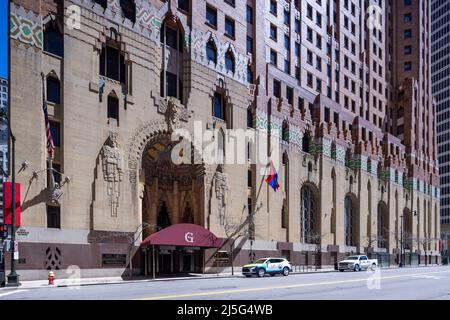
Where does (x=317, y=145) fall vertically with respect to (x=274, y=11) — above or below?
below

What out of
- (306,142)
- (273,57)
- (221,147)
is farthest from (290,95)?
(221,147)

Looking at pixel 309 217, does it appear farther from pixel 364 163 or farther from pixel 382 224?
pixel 382 224

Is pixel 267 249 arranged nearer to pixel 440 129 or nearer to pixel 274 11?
pixel 274 11

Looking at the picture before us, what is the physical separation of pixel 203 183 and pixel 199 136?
4.19m

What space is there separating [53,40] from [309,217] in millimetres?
39003

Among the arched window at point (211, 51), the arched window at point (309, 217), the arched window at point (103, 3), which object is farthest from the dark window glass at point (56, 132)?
the arched window at point (309, 217)

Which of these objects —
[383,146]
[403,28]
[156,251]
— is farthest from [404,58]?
[156,251]

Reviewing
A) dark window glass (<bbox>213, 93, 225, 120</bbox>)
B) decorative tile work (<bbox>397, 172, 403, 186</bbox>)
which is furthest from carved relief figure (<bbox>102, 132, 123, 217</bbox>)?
decorative tile work (<bbox>397, 172, 403, 186</bbox>)

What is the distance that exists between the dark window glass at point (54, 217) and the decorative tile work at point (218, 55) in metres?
19.1

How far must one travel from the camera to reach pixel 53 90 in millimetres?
36250

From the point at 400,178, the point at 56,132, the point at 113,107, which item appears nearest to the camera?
the point at 56,132

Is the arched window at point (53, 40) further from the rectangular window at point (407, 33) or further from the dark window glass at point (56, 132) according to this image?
the rectangular window at point (407, 33)

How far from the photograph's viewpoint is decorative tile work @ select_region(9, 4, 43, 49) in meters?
33.8

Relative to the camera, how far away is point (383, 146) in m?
86.2
